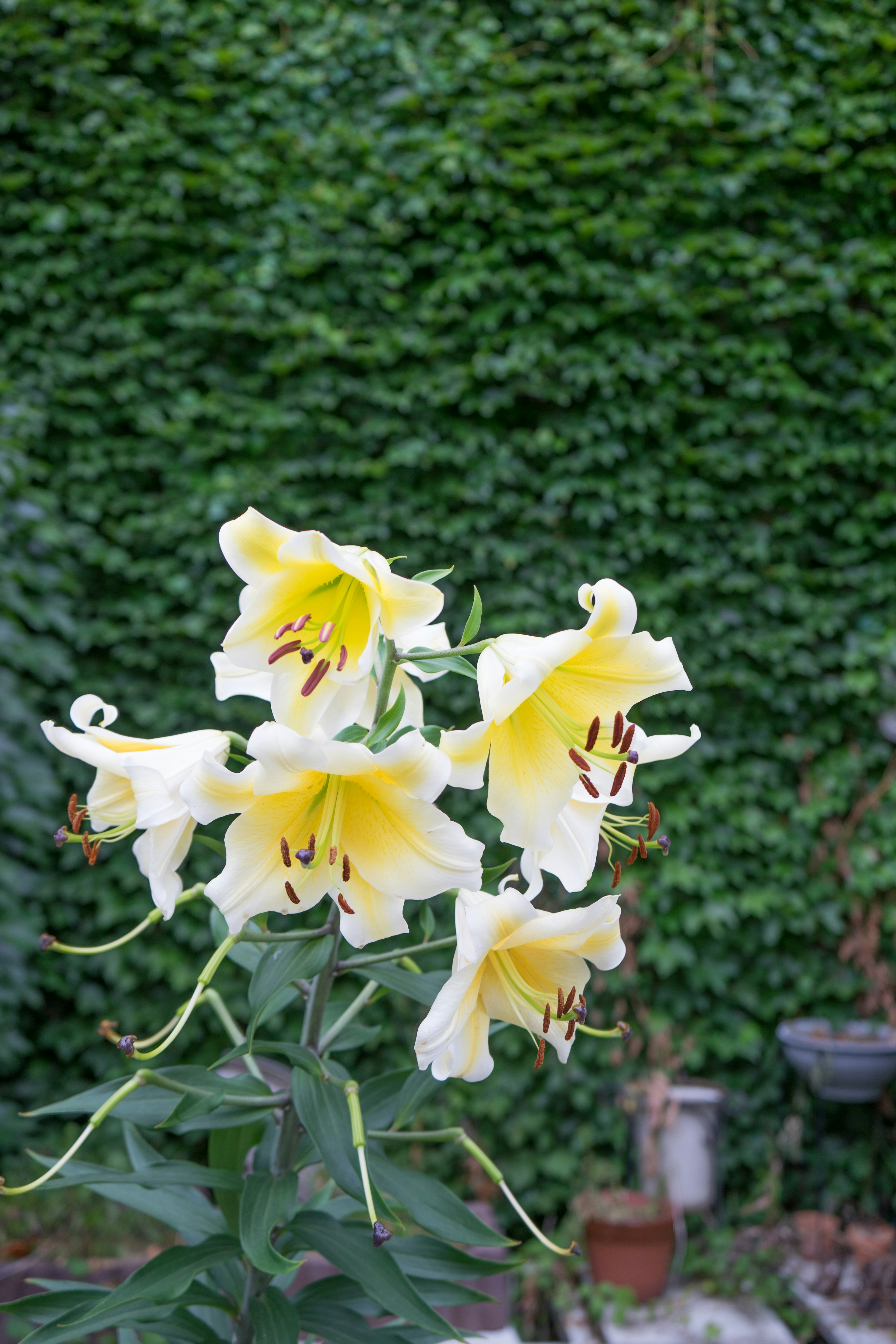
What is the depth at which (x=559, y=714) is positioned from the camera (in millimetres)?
679

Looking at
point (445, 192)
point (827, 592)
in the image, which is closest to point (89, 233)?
point (445, 192)

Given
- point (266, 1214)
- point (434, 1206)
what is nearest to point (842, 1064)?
point (434, 1206)

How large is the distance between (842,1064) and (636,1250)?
71 cm

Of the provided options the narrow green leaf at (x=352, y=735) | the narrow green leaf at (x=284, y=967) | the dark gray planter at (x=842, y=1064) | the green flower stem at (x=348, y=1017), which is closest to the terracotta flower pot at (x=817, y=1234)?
the dark gray planter at (x=842, y=1064)

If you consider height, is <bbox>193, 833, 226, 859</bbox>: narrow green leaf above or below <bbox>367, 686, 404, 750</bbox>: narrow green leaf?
below

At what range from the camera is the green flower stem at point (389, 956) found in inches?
27.2

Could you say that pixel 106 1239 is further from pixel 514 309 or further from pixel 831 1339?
pixel 514 309

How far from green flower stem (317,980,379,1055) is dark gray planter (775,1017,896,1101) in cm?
220

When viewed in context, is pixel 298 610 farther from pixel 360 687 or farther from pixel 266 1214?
pixel 266 1214

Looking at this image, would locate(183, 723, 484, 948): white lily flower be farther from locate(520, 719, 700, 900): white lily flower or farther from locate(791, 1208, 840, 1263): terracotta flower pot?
locate(791, 1208, 840, 1263): terracotta flower pot

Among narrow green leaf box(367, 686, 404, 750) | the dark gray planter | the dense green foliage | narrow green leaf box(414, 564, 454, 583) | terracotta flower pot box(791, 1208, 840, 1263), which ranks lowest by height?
terracotta flower pot box(791, 1208, 840, 1263)

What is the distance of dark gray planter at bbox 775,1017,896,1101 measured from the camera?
2584 millimetres

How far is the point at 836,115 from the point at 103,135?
2.14m

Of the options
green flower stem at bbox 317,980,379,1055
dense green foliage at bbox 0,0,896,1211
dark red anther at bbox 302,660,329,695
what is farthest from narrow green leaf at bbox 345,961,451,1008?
dense green foliage at bbox 0,0,896,1211
